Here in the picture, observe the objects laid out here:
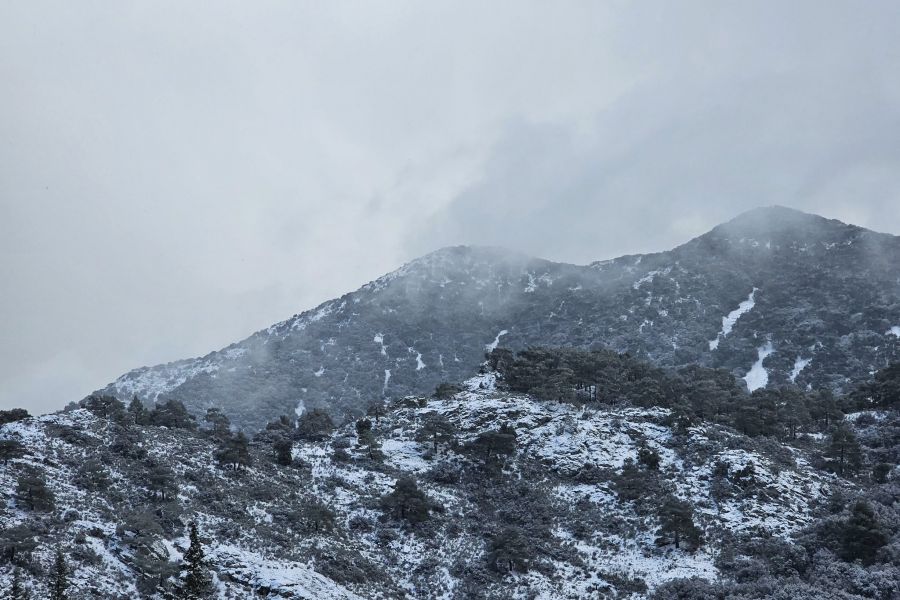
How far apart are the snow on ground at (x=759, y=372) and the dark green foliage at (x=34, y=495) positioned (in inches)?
4955

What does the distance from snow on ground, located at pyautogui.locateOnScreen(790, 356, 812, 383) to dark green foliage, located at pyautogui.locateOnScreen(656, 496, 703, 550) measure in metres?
93.2

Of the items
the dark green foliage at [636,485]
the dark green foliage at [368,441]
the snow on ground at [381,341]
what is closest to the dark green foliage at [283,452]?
the dark green foliage at [368,441]

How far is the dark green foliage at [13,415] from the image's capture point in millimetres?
61991

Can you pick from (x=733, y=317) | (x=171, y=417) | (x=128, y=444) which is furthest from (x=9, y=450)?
(x=733, y=317)

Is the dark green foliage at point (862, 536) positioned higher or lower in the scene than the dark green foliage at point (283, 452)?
lower

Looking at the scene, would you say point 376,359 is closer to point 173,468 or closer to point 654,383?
point 654,383

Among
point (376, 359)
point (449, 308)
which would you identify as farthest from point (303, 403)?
point (449, 308)

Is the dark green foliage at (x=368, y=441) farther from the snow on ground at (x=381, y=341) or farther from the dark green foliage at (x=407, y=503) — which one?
the snow on ground at (x=381, y=341)

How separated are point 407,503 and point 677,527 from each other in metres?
23.3

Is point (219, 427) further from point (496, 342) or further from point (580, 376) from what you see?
point (496, 342)

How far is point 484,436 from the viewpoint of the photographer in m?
68.2

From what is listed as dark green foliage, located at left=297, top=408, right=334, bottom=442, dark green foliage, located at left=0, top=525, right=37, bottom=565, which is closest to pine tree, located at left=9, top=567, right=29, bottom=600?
dark green foliage, located at left=0, top=525, right=37, bottom=565

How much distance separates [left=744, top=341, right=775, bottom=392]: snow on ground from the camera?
13275cm

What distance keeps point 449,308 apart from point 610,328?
5199 centimetres
